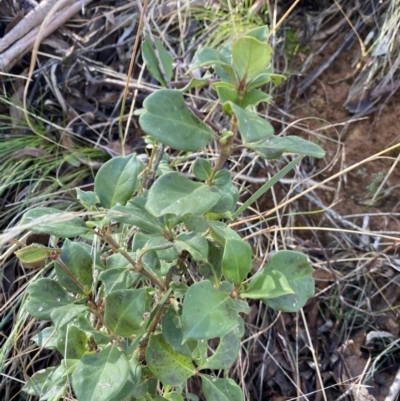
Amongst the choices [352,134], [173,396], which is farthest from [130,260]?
[352,134]

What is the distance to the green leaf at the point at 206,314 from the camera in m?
0.60

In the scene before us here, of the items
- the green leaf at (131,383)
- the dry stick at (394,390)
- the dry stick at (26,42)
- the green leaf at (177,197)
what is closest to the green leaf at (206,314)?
the green leaf at (177,197)

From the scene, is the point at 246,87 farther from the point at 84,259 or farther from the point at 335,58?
the point at 335,58

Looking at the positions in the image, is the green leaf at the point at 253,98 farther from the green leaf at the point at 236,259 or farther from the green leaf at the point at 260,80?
the green leaf at the point at 236,259

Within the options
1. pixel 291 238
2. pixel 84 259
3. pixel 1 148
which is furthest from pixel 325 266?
pixel 1 148

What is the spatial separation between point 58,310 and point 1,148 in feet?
2.78

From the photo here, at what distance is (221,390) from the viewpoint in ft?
2.59

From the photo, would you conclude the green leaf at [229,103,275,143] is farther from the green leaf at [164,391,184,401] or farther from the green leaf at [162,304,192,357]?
the green leaf at [164,391,184,401]

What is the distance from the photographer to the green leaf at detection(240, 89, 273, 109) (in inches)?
25.6

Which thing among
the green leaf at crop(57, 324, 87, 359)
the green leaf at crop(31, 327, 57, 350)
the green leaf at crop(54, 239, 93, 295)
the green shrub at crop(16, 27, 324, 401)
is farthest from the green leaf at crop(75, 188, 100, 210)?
the green leaf at crop(31, 327, 57, 350)

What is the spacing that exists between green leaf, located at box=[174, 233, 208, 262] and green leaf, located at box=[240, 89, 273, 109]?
0.20m

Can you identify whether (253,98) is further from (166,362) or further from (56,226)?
(166,362)

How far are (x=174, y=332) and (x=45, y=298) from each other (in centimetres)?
23

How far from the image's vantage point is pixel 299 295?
2.43 ft
